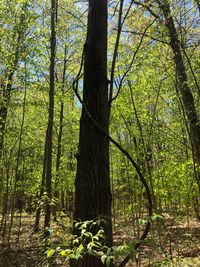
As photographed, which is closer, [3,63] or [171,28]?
[171,28]

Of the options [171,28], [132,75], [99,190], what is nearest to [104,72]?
[99,190]

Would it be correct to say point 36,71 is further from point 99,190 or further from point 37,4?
point 99,190

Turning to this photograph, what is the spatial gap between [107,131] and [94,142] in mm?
149

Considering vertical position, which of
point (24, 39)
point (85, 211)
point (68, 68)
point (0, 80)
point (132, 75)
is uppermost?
point (68, 68)

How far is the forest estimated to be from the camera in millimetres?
1977

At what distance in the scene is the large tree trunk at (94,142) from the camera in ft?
6.36

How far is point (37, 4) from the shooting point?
11.8 metres

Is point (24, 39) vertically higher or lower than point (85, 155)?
higher

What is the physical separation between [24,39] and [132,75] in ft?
12.7

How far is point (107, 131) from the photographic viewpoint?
2.11 metres

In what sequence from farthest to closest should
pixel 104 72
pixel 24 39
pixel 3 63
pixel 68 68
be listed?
1. pixel 68 68
2. pixel 3 63
3. pixel 24 39
4. pixel 104 72

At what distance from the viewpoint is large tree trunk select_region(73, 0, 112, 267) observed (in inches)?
76.4

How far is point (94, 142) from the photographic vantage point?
2.03 m

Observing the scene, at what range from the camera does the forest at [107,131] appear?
198cm
